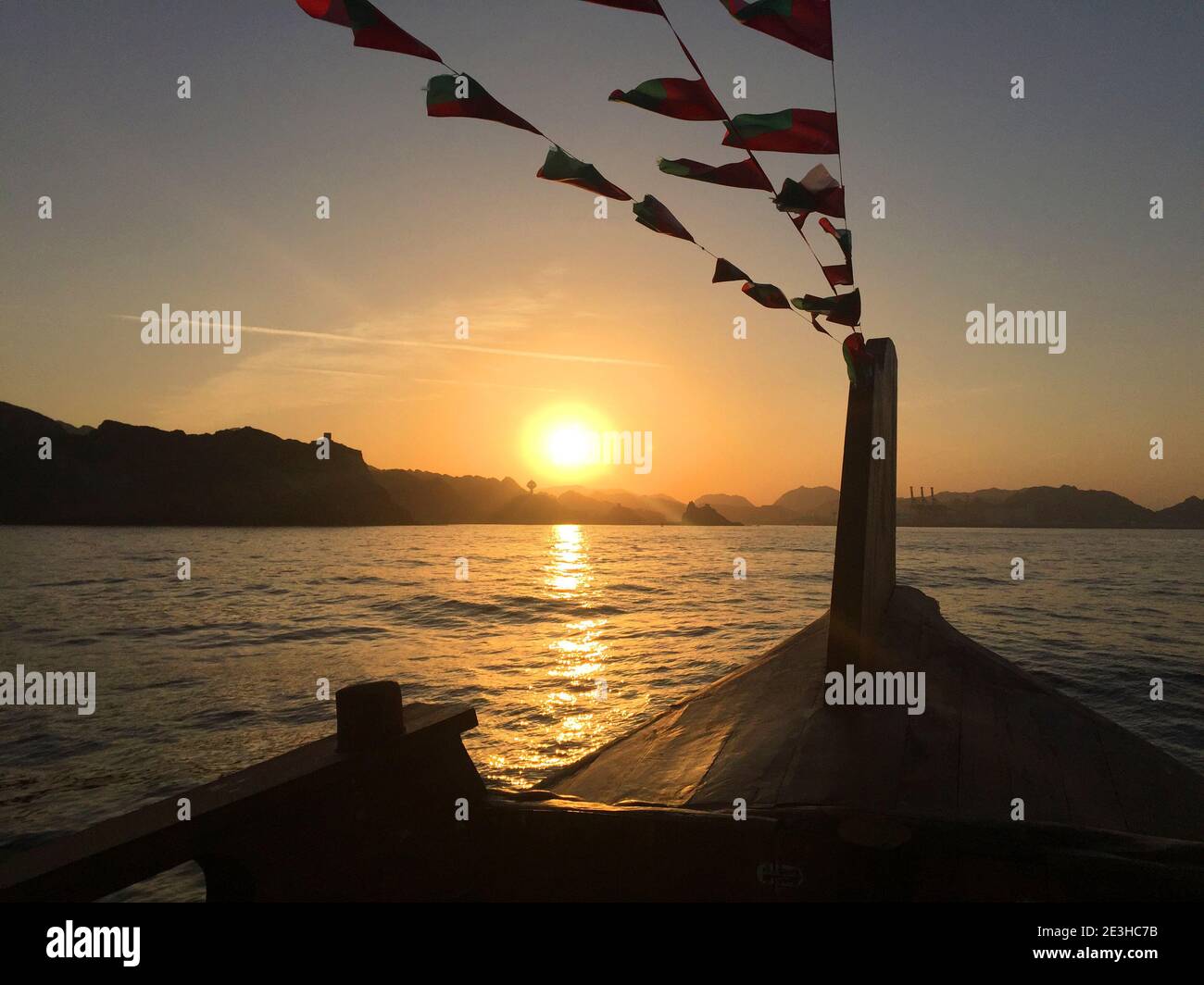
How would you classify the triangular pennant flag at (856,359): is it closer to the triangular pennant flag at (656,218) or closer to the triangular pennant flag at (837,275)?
the triangular pennant flag at (837,275)

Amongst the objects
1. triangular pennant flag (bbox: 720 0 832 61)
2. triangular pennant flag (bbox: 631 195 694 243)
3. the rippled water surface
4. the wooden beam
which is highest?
triangular pennant flag (bbox: 720 0 832 61)

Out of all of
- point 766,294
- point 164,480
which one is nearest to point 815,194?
point 766,294

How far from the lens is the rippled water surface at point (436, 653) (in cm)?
1216

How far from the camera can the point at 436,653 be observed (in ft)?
72.2

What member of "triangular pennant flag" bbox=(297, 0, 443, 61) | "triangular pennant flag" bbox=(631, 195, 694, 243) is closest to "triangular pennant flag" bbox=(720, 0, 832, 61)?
"triangular pennant flag" bbox=(631, 195, 694, 243)

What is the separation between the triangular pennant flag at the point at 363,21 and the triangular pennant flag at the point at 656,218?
209 centimetres

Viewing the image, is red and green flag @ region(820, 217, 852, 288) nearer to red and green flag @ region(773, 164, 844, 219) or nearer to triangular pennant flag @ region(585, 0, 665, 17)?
red and green flag @ region(773, 164, 844, 219)

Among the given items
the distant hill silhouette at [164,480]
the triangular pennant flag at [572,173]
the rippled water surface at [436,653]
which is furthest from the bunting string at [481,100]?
the distant hill silhouette at [164,480]

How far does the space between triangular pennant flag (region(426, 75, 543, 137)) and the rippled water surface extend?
30.8 feet

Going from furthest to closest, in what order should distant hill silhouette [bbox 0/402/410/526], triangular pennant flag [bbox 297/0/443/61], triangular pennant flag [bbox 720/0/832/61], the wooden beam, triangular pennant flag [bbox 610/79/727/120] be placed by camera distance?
distant hill silhouette [bbox 0/402/410/526] → the wooden beam → triangular pennant flag [bbox 610/79/727/120] → triangular pennant flag [bbox 720/0/832/61] → triangular pennant flag [bbox 297/0/443/61]

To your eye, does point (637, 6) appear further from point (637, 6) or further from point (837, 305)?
point (837, 305)

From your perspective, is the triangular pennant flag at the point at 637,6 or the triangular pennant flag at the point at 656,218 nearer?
the triangular pennant flag at the point at 637,6

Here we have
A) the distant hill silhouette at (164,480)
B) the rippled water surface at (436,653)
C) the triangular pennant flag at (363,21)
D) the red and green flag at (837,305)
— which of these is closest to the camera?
the triangular pennant flag at (363,21)

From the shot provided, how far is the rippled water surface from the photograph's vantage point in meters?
12.2
